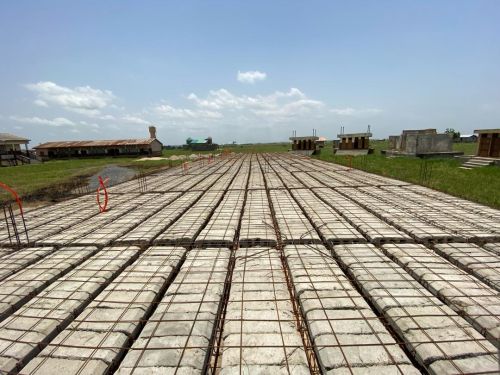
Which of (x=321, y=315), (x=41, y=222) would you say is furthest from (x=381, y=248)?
(x=41, y=222)

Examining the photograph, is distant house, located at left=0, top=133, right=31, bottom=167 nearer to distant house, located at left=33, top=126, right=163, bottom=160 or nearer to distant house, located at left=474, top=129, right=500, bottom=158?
distant house, located at left=33, top=126, right=163, bottom=160

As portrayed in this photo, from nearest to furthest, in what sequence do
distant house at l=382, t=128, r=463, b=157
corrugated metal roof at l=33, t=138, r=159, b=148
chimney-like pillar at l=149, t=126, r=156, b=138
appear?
distant house at l=382, t=128, r=463, b=157, corrugated metal roof at l=33, t=138, r=159, b=148, chimney-like pillar at l=149, t=126, r=156, b=138

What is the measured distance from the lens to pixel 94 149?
163 feet

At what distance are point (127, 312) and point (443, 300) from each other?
15.3 ft

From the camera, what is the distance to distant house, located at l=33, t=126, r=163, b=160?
48688mm

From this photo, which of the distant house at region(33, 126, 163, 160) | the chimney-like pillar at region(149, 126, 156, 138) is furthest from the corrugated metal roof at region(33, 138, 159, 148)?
the chimney-like pillar at region(149, 126, 156, 138)

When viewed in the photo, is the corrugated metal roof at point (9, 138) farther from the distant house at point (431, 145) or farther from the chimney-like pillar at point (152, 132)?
the distant house at point (431, 145)

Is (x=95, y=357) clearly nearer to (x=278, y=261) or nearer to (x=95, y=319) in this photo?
(x=95, y=319)

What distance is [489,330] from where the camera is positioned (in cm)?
318

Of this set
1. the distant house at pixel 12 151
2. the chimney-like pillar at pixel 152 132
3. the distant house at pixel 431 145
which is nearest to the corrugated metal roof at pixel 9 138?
the distant house at pixel 12 151

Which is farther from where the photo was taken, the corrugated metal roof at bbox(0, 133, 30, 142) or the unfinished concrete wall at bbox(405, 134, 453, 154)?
the corrugated metal roof at bbox(0, 133, 30, 142)

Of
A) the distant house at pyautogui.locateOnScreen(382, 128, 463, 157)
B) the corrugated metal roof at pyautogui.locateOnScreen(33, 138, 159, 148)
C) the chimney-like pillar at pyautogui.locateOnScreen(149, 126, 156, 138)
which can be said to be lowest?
the distant house at pyautogui.locateOnScreen(382, 128, 463, 157)

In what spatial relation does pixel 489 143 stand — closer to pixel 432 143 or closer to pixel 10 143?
pixel 432 143

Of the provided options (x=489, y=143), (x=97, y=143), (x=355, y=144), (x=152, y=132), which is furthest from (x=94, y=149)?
(x=489, y=143)
